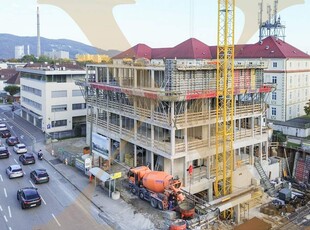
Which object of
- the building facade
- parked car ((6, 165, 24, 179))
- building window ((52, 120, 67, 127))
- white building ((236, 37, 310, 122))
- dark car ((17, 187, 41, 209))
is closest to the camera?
dark car ((17, 187, 41, 209))

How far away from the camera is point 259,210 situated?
3108 centimetres

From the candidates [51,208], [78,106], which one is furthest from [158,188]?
[78,106]

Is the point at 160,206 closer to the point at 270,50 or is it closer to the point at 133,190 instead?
the point at 133,190

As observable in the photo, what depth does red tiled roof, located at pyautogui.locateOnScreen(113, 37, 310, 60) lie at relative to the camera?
5538cm

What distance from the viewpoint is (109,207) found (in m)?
25.5

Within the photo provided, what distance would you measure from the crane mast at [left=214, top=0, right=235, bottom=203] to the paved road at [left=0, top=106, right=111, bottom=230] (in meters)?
11.8

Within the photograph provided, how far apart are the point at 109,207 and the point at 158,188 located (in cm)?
385

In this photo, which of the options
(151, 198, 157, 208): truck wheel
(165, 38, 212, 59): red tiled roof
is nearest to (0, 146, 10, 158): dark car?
(151, 198, 157, 208): truck wheel

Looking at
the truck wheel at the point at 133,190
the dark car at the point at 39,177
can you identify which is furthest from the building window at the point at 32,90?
the truck wheel at the point at 133,190

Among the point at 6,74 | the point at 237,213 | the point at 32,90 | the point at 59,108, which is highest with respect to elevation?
the point at 6,74

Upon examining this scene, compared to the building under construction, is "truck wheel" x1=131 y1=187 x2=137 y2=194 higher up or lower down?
lower down

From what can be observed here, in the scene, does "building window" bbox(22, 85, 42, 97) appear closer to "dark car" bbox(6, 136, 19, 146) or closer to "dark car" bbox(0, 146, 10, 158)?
"dark car" bbox(6, 136, 19, 146)

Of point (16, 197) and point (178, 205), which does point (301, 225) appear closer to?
point (178, 205)

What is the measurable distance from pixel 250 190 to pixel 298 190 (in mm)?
7647
